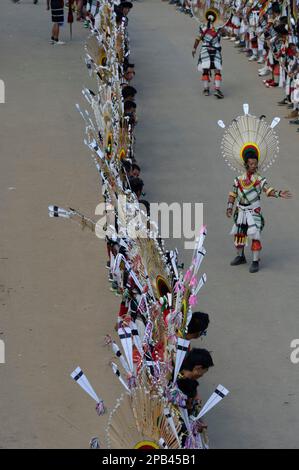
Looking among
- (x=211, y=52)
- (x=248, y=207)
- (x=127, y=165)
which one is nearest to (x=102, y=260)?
(x=127, y=165)

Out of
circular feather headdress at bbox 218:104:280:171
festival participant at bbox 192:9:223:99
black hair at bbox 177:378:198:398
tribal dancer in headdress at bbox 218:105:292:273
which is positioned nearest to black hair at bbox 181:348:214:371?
black hair at bbox 177:378:198:398

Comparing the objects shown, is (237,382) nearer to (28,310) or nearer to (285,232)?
(28,310)

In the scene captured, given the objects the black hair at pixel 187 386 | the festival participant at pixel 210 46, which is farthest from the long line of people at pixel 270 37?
the black hair at pixel 187 386

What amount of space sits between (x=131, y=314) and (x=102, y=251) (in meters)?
2.80

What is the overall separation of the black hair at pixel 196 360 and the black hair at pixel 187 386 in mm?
158

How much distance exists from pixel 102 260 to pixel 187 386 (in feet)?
13.2

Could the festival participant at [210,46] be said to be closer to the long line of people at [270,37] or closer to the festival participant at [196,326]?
the long line of people at [270,37]

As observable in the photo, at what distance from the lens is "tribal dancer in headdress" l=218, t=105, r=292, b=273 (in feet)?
39.2

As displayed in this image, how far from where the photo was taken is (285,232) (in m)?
13.2

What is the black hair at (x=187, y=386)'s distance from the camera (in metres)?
8.59

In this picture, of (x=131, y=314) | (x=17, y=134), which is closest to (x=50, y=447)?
(x=131, y=314)

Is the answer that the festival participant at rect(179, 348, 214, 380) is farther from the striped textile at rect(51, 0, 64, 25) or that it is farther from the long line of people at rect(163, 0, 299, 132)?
the striped textile at rect(51, 0, 64, 25)

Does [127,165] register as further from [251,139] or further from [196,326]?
[196,326]

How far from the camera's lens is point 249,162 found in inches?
468
